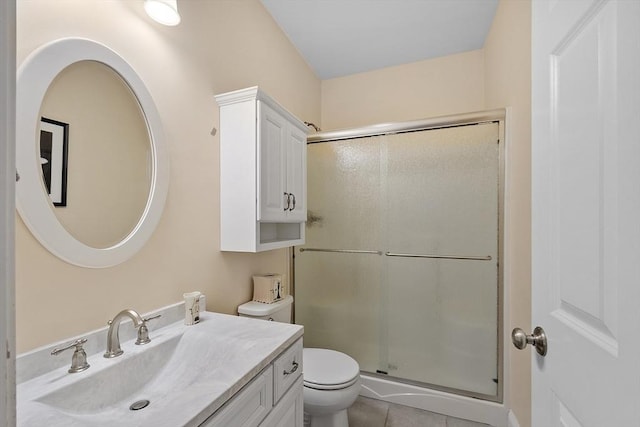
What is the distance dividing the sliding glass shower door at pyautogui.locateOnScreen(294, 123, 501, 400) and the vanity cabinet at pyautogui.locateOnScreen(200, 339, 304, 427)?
111cm

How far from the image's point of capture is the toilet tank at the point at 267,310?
1.57m

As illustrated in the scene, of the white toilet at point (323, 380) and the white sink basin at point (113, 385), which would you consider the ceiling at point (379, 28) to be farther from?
the white sink basin at point (113, 385)

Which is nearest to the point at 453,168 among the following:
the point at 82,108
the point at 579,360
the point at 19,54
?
the point at 579,360

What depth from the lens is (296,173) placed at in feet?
6.06

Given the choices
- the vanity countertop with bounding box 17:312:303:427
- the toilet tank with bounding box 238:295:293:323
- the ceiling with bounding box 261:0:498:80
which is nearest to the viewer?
the vanity countertop with bounding box 17:312:303:427

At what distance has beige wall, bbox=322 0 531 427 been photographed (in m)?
1.51

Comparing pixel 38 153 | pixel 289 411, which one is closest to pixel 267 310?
pixel 289 411

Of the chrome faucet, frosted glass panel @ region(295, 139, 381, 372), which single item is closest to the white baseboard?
frosted glass panel @ region(295, 139, 381, 372)

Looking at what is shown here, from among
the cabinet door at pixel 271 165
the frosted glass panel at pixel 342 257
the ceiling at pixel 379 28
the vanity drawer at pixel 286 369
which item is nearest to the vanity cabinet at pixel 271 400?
the vanity drawer at pixel 286 369

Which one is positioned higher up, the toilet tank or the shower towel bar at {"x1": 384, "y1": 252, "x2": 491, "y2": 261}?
the shower towel bar at {"x1": 384, "y1": 252, "x2": 491, "y2": 261}

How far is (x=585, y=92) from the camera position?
22.4 inches

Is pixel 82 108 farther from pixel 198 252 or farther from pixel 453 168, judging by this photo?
pixel 453 168

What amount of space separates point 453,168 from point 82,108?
1979 mm

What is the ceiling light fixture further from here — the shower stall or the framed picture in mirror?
the shower stall
